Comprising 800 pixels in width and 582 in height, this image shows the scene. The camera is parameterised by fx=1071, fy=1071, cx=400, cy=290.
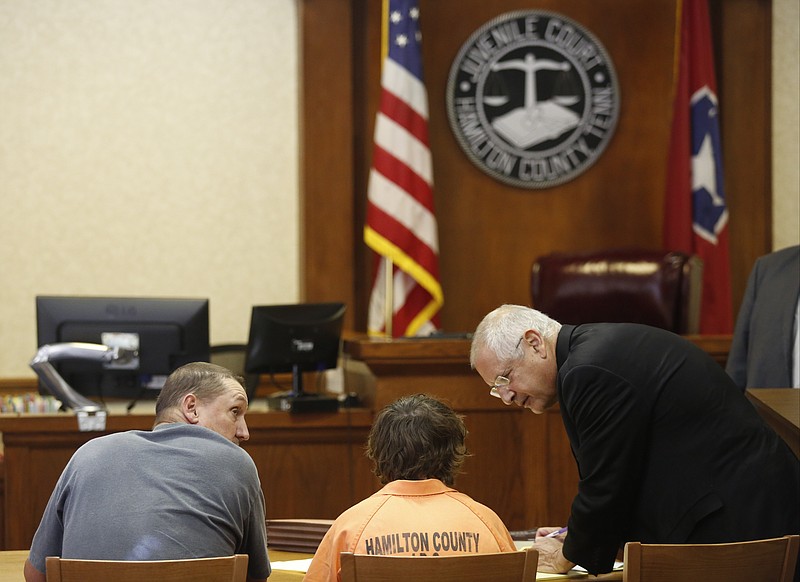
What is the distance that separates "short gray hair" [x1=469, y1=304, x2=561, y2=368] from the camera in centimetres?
245

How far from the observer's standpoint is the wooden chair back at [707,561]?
1907mm

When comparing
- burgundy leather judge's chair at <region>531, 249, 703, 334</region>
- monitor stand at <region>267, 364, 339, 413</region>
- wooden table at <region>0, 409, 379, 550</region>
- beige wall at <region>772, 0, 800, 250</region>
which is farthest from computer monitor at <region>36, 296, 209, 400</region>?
beige wall at <region>772, 0, 800, 250</region>

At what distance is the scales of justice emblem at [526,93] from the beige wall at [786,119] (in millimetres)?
954

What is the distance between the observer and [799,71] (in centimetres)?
610

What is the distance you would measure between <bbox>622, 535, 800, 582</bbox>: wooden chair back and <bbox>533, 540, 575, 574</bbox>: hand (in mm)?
431

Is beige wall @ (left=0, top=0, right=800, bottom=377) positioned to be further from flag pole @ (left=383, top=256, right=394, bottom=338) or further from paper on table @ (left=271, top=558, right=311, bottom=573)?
paper on table @ (left=271, top=558, right=311, bottom=573)

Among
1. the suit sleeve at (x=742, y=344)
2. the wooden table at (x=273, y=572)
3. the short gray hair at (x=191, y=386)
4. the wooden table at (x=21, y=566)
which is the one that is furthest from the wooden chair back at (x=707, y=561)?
the suit sleeve at (x=742, y=344)

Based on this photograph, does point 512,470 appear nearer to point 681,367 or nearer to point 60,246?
point 681,367

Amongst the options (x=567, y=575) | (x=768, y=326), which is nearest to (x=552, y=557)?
(x=567, y=575)

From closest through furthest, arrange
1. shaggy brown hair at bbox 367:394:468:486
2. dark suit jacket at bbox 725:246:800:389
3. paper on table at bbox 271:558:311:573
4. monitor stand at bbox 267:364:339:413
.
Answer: shaggy brown hair at bbox 367:394:468:486, paper on table at bbox 271:558:311:573, dark suit jacket at bbox 725:246:800:389, monitor stand at bbox 267:364:339:413

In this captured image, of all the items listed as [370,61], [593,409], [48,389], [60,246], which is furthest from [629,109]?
[593,409]

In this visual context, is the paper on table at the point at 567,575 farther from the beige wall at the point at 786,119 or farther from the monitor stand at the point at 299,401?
the beige wall at the point at 786,119

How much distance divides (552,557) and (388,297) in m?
3.37

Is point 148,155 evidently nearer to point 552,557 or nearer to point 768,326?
point 768,326
